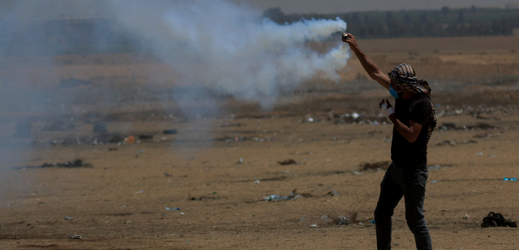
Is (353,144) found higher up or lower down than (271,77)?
lower down

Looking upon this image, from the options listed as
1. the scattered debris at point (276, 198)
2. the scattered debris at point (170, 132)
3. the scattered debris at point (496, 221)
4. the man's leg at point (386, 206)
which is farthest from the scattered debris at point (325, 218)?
the scattered debris at point (170, 132)

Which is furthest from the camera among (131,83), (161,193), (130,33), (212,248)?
(131,83)

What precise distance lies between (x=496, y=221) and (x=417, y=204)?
8.26 feet

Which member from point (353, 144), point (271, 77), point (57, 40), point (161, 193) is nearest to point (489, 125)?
point (353, 144)

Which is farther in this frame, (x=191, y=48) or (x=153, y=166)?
(x=153, y=166)

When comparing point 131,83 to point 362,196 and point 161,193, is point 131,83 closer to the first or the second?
point 161,193

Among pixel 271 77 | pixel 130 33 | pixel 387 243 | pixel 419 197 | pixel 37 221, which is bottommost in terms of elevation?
pixel 37 221

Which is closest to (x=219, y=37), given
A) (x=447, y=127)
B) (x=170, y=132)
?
(x=170, y=132)

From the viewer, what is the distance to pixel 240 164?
11.8 metres

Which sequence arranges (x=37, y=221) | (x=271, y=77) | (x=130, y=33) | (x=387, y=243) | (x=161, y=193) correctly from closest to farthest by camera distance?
1. (x=387, y=243)
2. (x=37, y=221)
3. (x=161, y=193)
4. (x=130, y=33)
5. (x=271, y=77)

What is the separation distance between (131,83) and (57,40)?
21504mm

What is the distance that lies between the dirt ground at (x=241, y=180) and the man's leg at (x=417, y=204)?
123 centimetres

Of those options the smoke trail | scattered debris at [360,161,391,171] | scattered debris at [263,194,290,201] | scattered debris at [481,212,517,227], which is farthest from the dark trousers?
scattered debris at [360,161,391,171]

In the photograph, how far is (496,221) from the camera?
232 inches
